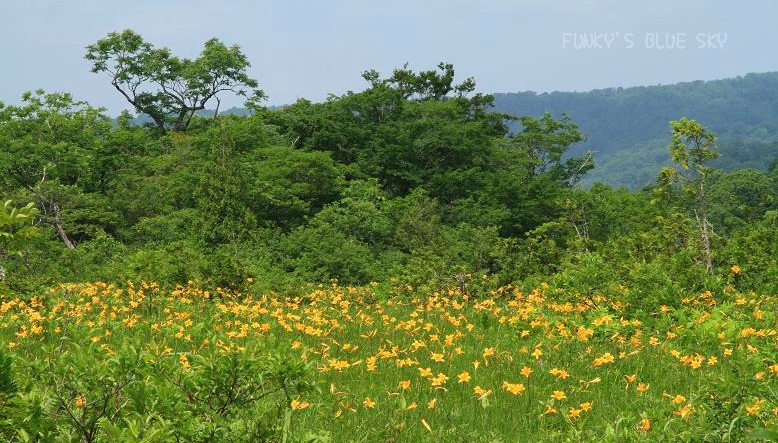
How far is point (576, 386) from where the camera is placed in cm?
495

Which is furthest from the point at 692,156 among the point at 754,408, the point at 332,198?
the point at 332,198

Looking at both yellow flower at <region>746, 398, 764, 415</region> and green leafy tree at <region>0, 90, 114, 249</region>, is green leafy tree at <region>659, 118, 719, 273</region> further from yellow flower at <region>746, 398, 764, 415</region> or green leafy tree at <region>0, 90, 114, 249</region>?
green leafy tree at <region>0, 90, 114, 249</region>

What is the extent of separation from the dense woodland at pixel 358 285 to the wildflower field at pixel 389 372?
0.02 m

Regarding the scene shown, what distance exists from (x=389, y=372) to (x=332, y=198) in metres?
21.0

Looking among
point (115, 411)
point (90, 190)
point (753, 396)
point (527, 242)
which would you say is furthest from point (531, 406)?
point (90, 190)

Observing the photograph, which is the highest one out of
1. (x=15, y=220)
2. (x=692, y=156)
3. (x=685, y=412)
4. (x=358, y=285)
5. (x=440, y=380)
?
(x=15, y=220)

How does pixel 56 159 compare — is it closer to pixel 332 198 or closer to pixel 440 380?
pixel 332 198

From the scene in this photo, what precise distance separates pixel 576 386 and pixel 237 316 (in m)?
4.18

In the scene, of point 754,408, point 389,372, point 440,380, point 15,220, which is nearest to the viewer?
point 15,220

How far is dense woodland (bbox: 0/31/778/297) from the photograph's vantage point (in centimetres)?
1346

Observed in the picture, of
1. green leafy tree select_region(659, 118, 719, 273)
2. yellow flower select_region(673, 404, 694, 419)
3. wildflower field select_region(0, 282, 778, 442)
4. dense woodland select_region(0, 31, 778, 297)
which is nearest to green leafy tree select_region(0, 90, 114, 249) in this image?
dense woodland select_region(0, 31, 778, 297)

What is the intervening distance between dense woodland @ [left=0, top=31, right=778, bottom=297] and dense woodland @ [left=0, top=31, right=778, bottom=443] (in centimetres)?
12

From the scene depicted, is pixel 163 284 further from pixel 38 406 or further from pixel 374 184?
pixel 374 184

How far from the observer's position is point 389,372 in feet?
17.4
